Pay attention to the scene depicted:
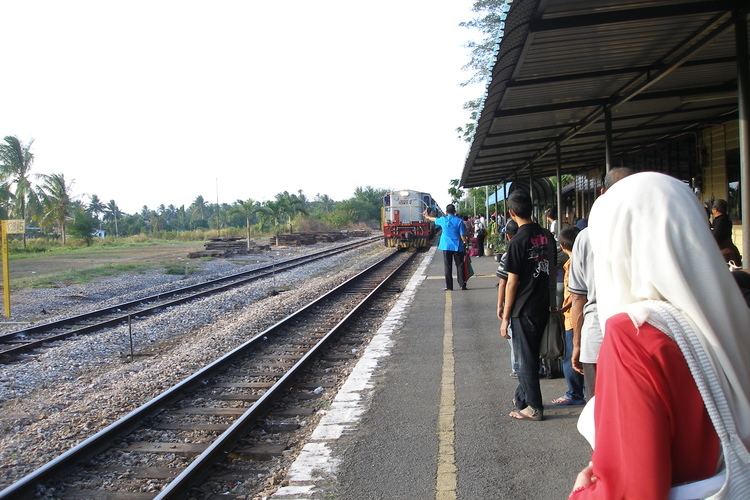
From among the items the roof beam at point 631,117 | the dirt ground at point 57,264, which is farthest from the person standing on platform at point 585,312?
the dirt ground at point 57,264

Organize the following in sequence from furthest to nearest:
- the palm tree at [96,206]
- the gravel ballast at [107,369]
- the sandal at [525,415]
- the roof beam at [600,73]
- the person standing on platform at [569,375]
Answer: the palm tree at [96,206], the roof beam at [600,73], the gravel ballast at [107,369], the person standing on platform at [569,375], the sandal at [525,415]

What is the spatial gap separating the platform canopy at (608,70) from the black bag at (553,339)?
2.28 meters

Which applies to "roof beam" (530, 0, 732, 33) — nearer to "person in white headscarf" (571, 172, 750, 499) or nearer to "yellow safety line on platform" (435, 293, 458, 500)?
"yellow safety line on platform" (435, 293, 458, 500)

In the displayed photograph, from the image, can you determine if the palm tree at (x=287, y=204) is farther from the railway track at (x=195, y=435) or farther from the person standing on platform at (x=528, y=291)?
the person standing on platform at (x=528, y=291)

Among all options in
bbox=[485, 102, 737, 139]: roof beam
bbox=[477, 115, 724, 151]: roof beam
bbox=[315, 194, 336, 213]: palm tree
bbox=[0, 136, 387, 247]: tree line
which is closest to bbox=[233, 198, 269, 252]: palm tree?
bbox=[0, 136, 387, 247]: tree line

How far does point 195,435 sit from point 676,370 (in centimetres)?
542

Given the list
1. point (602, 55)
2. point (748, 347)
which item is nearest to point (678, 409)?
point (748, 347)

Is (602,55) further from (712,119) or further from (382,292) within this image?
(382,292)

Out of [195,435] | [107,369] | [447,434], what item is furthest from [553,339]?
[107,369]

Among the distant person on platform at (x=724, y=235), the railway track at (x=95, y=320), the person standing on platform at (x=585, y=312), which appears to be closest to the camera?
the person standing on platform at (x=585, y=312)

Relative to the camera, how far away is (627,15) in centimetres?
590

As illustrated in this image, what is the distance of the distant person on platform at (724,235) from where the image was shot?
5865 millimetres

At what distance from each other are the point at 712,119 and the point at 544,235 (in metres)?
9.63

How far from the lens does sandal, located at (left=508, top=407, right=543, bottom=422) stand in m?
5.61
